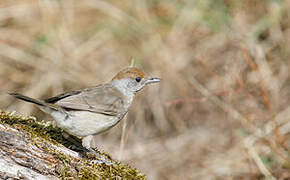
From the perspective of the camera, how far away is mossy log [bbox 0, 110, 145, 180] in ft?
10.1

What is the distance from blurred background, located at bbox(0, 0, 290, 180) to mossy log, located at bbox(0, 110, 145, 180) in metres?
Result: 3.54

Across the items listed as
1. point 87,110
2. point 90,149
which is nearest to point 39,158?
point 90,149

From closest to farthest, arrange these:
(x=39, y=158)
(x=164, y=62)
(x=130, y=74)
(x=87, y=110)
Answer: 1. (x=39, y=158)
2. (x=87, y=110)
3. (x=130, y=74)
4. (x=164, y=62)

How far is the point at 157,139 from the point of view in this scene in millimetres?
7961

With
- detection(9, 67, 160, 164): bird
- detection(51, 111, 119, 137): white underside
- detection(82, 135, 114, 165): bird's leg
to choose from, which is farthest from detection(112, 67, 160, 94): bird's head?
detection(82, 135, 114, 165): bird's leg

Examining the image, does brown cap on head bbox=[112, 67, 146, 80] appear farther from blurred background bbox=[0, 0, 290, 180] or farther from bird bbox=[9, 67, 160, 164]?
blurred background bbox=[0, 0, 290, 180]

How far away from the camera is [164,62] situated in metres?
8.37

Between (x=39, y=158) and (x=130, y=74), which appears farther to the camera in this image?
(x=130, y=74)

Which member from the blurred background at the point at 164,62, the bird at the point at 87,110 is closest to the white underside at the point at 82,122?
the bird at the point at 87,110

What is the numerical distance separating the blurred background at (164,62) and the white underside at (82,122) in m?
2.86

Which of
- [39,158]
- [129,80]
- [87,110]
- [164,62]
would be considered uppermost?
→ [164,62]

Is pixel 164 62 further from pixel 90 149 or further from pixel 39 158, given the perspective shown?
pixel 39 158

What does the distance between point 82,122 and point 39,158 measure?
1.03 meters

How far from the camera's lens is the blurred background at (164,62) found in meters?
7.55
